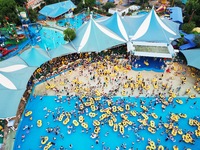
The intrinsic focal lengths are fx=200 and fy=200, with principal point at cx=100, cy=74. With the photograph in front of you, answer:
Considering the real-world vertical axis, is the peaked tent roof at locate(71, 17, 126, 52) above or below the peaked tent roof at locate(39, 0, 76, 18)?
below

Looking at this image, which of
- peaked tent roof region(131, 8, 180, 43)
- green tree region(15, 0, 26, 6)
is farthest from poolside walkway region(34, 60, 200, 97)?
green tree region(15, 0, 26, 6)

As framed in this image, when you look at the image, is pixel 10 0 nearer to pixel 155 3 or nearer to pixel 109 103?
pixel 109 103

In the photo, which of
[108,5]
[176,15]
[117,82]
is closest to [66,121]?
[117,82]

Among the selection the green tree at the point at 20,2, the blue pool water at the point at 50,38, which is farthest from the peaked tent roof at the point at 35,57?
the green tree at the point at 20,2

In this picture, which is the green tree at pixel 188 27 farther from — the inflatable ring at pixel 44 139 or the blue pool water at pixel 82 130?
the inflatable ring at pixel 44 139

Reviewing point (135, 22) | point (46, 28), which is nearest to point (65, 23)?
point (46, 28)

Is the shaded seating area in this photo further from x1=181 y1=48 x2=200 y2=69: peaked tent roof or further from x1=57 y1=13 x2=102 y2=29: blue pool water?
x1=57 y1=13 x2=102 y2=29: blue pool water
